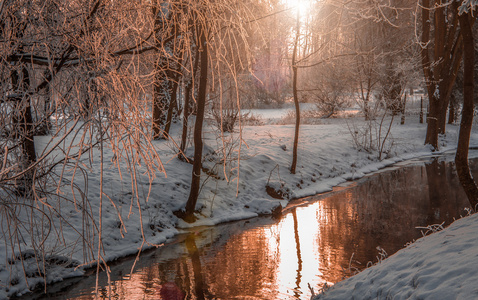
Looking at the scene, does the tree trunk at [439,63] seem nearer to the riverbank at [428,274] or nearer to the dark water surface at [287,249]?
the dark water surface at [287,249]

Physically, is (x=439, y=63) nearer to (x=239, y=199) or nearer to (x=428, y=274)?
(x=239, y=199)

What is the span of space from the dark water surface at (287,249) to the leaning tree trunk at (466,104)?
1.72m

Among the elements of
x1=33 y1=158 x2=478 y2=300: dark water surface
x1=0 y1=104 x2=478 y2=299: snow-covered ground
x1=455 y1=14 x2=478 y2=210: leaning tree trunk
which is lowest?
x1=33 y1=158 x2=478 y2=300: dark water surface

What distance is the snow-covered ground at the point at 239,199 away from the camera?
15.3ft

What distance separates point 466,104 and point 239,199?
6.29 m

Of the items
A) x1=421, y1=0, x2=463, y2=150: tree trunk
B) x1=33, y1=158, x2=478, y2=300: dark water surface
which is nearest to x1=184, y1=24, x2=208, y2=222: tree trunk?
x1=33, y1=158, x2=478, y2=300: dark water surface

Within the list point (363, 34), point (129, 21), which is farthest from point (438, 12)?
point (129, 21)

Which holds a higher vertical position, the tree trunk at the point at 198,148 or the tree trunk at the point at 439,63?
the tree trunk at the point at 439,63

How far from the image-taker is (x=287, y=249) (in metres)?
8.66

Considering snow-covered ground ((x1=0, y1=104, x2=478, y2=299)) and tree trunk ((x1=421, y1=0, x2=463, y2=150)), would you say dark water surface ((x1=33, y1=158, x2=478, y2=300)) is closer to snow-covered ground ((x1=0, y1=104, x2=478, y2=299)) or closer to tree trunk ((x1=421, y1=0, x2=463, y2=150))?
snow-covered ground ((x1=0, y1=104, x2=478, y2=299))

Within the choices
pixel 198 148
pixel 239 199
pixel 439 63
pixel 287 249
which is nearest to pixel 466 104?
pixel 287 249

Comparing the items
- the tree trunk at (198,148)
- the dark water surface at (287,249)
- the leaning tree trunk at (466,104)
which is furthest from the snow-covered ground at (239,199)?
the leaning tree trunk at (466,104)

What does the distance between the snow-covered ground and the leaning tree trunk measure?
6.54ft

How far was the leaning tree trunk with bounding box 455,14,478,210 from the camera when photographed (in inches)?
295
